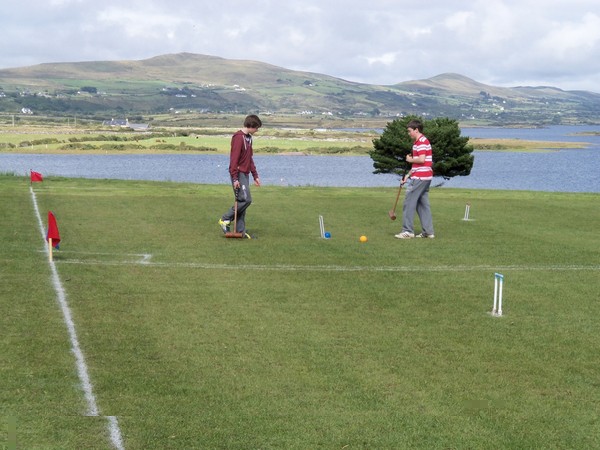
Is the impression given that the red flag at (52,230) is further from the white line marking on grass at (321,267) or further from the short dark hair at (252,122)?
the short dark hair at (252,122)

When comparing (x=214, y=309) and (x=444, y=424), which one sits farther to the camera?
(x=214, y=309)

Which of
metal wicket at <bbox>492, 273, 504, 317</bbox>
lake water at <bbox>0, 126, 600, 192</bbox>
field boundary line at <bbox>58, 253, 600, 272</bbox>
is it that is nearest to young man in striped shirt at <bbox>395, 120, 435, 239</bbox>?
field boundary line at <bbox>58, 253, 600, 272</bbox>

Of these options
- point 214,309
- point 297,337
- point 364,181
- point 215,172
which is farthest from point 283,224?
point 215,172

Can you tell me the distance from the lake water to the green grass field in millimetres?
40325

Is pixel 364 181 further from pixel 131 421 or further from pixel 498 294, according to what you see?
pixel 131 421

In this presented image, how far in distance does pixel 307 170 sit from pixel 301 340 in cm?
7302

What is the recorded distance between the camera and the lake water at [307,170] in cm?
6606

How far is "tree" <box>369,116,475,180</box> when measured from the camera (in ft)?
216

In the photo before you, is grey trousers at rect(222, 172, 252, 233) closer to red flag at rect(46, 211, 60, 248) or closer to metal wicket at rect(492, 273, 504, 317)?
red flag at rect(46, 211, 60, 248)

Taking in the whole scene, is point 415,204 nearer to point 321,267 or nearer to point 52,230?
point 321,267

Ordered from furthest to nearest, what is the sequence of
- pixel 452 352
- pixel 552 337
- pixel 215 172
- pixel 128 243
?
pixel 215 172
pixel 128 243
pixel 552 337
pixel 452 352

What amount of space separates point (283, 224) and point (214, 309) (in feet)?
35.6

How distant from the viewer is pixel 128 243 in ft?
61.2

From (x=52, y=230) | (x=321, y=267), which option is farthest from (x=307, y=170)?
(x=52, y=230)
